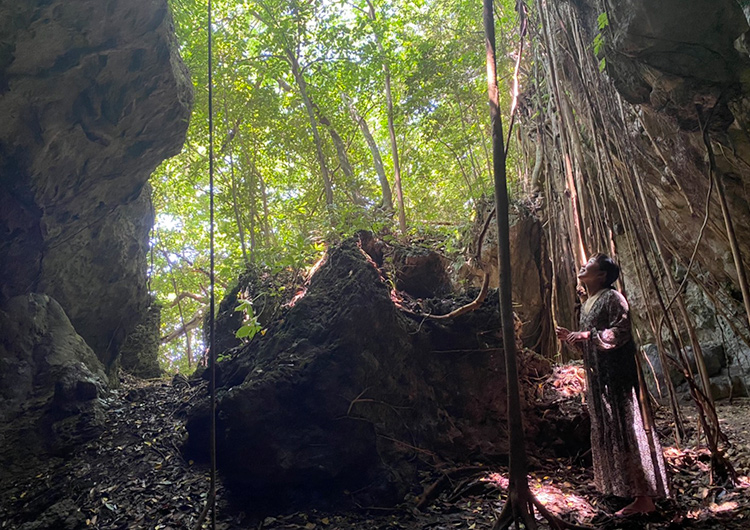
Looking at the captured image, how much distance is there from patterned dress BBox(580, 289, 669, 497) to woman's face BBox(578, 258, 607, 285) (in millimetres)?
87

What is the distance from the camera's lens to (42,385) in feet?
14.0

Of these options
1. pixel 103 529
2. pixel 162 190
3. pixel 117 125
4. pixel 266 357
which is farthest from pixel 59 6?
pixel 162 190

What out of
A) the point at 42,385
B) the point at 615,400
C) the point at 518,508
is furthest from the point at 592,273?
the point at 42,385

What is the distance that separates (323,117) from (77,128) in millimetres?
3638

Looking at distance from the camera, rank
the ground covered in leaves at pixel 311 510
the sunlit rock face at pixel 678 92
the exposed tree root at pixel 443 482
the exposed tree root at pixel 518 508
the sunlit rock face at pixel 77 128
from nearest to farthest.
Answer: the exposed tree root at pixel 518 508
the sunlit rock face at pixel 678 92
the ground covered in leaves at pixel 311 510
the exposed tree root at pixel 443 482
the sunlit rock face at pixel 77 128

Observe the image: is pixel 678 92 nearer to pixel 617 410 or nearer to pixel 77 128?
pixel 617 410

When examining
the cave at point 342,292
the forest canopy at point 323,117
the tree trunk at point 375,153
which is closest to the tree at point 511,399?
the cave at point 342,292

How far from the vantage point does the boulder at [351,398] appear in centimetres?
294

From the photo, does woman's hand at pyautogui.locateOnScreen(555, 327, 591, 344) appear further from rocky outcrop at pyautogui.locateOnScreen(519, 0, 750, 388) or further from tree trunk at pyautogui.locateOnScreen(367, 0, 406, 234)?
tree trunk at pyautogui.locateOnScreen(367, 0, 406, 234)

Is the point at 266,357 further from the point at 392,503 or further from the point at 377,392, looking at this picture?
the point at 392,503

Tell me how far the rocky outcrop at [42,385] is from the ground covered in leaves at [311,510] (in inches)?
10.4

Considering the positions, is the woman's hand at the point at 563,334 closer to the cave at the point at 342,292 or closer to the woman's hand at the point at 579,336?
the woman's hand at the point at 579,336

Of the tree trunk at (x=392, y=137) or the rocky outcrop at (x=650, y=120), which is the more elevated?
the tree trunk at (x=392, y=137)

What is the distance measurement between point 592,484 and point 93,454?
149 inches
